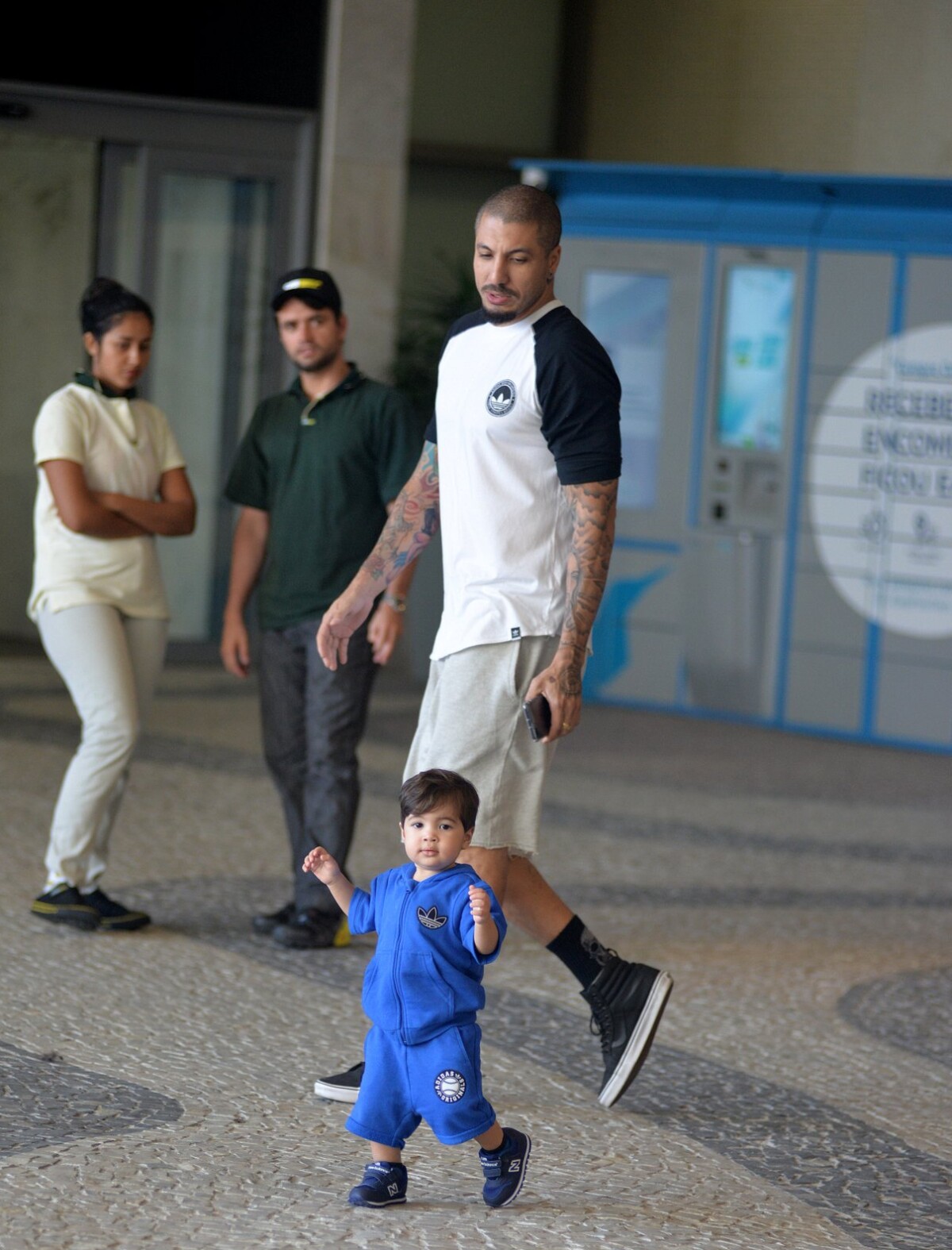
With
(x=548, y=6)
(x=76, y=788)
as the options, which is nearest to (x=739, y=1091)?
(x=76, y=788)

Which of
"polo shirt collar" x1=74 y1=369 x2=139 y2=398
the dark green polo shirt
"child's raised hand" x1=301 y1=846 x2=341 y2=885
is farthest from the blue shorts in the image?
"polo shirt collar" x1=74 y1=369 x2=139 y2=398

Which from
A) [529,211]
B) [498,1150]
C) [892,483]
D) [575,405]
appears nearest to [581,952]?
[498,1150]

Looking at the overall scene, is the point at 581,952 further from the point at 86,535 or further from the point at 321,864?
the point at 86,535

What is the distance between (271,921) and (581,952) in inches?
55.4

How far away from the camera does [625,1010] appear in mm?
3955

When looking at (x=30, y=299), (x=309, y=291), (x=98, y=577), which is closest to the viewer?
(x=309, y=291)

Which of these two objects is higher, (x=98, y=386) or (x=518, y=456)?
(x=98, y=386)

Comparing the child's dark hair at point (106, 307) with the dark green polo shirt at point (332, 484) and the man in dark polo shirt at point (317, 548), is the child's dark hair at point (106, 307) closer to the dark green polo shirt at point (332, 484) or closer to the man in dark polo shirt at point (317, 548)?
the man in dark polo shirt at point (317, 548)

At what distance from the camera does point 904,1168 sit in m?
3.65

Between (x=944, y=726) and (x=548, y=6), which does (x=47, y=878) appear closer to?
(x=944, y=726)

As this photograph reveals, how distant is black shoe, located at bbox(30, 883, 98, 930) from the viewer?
5031 mm

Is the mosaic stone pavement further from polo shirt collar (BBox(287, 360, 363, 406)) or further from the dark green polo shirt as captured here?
polo shirt collar (BBox(287, 360, 363, 406))

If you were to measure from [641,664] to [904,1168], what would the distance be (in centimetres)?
676

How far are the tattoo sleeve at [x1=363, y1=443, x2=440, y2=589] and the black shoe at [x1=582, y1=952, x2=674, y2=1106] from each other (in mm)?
978
